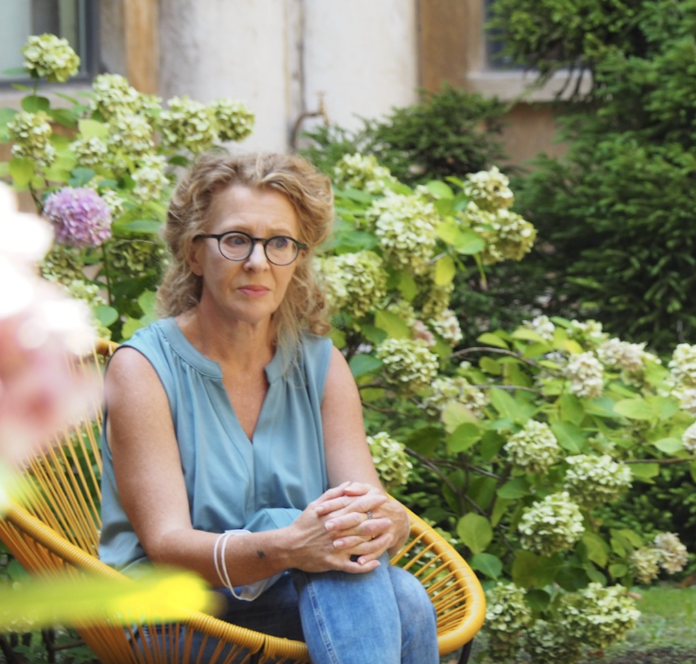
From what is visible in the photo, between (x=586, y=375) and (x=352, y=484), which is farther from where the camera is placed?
(x=586, y=375)

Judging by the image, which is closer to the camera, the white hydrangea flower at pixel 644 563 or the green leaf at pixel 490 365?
the white hydrangea flower at pixel 644 563

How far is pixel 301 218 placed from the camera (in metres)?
2.37

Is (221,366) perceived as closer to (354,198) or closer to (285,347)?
(285,347)

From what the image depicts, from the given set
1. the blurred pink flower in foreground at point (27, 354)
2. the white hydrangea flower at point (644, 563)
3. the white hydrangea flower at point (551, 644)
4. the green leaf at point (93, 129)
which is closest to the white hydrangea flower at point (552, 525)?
the white hydrangea flower at point (551, 644)

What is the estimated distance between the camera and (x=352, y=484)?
2.10m

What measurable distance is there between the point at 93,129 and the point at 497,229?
1190 mm

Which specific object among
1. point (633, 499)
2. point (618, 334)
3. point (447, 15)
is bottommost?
point (633, 499)

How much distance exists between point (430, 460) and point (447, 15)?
5.54 meters

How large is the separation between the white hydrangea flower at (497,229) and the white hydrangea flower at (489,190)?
21 millimetres

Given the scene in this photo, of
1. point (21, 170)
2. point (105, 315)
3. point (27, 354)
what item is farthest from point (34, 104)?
point (27, 354)

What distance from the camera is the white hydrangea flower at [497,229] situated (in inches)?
129

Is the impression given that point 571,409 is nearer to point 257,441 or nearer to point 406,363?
point 406,363

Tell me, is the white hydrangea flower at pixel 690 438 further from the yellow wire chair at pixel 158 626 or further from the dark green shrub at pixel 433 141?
the dark green shrub at pixel 433 141

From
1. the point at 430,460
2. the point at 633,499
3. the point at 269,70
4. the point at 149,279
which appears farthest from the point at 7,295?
the point at 269,70
